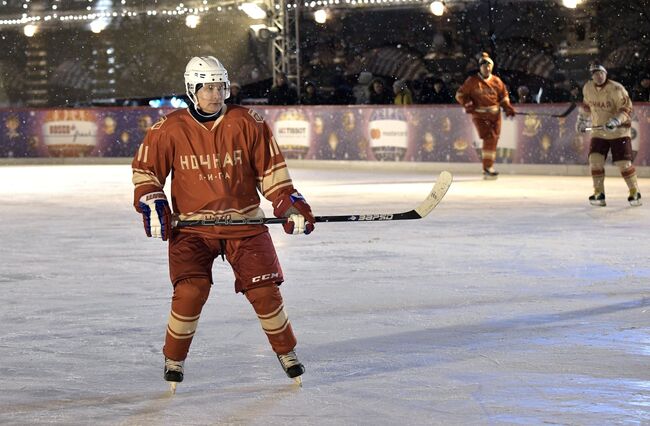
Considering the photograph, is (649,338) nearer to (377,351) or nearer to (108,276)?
(377,351)

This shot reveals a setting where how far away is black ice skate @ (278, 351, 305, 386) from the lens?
4.89 m

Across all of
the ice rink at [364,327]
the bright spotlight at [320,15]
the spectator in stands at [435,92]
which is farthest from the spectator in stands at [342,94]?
the ice rink at [364,327]

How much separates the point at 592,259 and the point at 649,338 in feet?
9.47

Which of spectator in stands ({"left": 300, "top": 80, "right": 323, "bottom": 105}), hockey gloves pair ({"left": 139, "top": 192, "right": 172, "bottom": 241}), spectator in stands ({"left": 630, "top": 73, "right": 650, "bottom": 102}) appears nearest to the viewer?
hockey gloves pair ({"left": 139, "top": 192, "right": 172, "bottom": 241})

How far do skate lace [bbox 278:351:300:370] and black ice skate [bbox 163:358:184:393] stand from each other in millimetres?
373

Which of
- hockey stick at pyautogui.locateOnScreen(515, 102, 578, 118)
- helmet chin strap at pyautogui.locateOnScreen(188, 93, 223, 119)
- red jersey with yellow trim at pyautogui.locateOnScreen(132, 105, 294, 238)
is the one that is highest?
helmet chin strap at pyautogui.locateOnScreen(188, 93, 223, 119)

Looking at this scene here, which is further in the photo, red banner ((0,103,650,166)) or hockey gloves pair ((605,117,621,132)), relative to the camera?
red banner ((0,103,650,166))

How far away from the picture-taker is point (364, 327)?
20.4 ft

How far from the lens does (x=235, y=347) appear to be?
570 centimetres

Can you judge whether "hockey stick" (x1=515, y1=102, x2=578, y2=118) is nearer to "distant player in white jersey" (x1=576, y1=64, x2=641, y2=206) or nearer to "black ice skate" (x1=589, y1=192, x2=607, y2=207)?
"black ice skate" (x1=589, y1=192, x2=607, y2=207)

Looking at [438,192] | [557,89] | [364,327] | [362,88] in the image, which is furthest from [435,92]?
[438,192]

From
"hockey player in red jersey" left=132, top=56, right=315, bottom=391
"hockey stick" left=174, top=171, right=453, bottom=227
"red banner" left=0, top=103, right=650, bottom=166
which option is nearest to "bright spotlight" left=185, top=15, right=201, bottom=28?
"red banner" left=0, top=103, right=650, bottom=166

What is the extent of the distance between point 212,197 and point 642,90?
14184 mm

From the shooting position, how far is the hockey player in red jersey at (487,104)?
16672 millimetres
